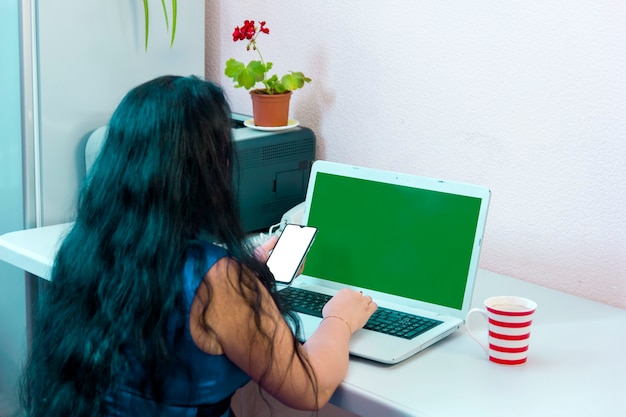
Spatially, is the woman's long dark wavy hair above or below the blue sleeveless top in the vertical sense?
above

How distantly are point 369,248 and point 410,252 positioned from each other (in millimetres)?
80

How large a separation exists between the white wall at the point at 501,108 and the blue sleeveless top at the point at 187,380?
0.77 meters

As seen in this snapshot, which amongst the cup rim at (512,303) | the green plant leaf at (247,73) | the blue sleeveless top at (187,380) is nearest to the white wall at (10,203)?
the green plant leaf at (247,73)

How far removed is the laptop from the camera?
1317 millimetres

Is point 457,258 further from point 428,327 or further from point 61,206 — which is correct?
point 61,206

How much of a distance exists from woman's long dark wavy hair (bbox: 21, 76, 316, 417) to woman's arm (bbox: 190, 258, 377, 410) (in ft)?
0.05

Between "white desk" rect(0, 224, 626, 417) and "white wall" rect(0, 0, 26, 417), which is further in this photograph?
"white wall" rect(0, 0, 26, 417)

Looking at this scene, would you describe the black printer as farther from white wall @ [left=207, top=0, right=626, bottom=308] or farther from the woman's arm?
the woman's arm

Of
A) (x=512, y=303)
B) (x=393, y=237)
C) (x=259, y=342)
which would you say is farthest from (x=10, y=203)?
(x=512, y=303)

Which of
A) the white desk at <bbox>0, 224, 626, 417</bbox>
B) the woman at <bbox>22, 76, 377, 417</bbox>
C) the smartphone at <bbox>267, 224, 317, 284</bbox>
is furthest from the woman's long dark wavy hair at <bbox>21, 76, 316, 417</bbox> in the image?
the smartphone at <bbox>267, 224, 317, 284</bbox>

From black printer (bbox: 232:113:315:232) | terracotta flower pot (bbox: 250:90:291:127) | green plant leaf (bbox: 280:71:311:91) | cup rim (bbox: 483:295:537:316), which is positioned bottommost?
cup rim (bbox: 483:295:537:316)

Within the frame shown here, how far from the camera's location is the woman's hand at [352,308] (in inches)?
48.5

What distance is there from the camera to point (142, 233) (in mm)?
1000

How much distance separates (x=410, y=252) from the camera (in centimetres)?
138
